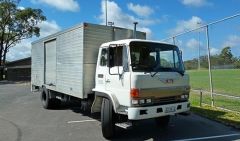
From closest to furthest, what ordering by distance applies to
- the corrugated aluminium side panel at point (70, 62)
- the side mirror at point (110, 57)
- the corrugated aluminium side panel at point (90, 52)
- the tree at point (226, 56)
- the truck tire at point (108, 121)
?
the truck tire at point (108, 121)
the side mirror at point (110, 57)
the corrugated aluminium side panel at point (90, 52)
the corrugated aluminium side panel at point (70, 62)
the tree at point (226, 56)

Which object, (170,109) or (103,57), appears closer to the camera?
(170,109)

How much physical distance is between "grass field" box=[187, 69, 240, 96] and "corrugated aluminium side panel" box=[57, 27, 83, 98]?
6616 millimetres

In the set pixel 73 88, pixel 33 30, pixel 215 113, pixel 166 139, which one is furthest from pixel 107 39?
pixel 33 30

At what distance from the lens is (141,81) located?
859 cm

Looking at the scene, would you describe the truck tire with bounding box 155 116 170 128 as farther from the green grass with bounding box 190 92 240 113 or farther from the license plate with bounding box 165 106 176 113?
the green grass with bounding box 190 92 240 113

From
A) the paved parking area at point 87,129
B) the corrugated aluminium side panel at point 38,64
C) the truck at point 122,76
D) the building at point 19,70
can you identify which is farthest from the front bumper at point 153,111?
the building at point 19,70

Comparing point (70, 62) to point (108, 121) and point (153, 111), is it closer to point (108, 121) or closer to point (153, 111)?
point (108, 121)

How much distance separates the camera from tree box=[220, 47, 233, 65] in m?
13.6

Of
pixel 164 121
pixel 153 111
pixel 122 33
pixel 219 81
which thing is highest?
pixel 122 33

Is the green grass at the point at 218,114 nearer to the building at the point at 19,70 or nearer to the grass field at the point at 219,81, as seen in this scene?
the grass field at the point at 219,81

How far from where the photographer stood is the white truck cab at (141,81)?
8.64 m

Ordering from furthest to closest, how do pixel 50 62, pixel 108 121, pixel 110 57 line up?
pixel 50 62 < pixel 110 57 < pixel 108 121

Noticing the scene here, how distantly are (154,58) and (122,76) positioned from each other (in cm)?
100

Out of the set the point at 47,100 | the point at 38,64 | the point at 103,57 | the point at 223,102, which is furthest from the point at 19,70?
the point at 103,57
